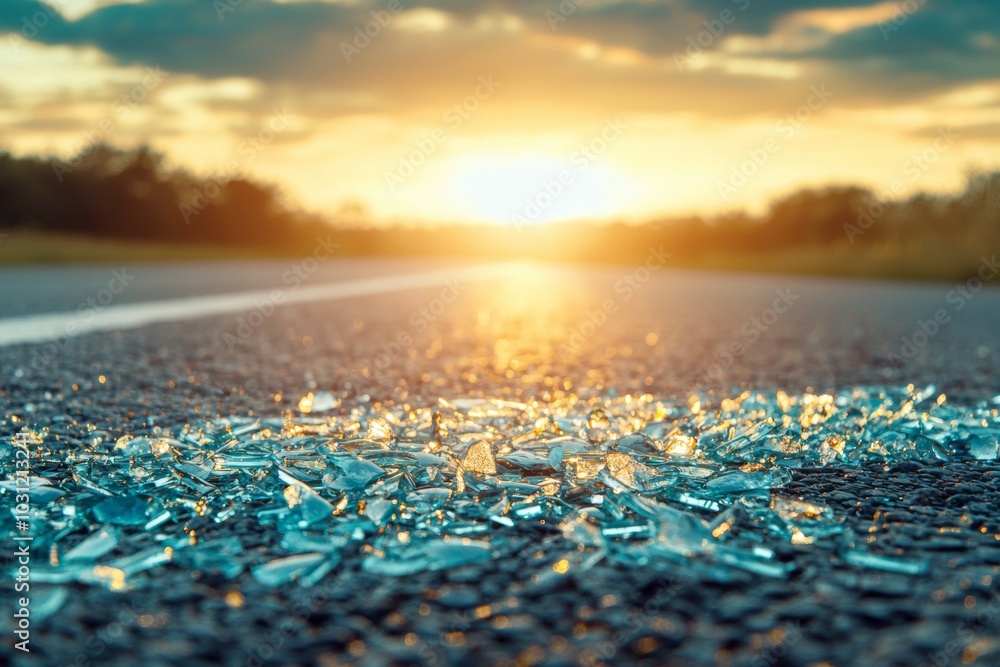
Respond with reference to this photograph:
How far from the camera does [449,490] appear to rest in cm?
135

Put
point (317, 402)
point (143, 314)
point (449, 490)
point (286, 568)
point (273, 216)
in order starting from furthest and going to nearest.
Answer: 1. point (273, 216)
2. point (143, 314)
3. point (317, 402)
4. point (449, 490)
5. point (286, 568)

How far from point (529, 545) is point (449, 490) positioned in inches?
10.2

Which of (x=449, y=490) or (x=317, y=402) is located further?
(x=317, y=402)

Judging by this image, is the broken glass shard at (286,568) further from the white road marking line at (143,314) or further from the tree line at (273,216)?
the tree line at (273,216)

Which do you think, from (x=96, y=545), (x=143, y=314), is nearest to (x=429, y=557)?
(x=96, y=545)

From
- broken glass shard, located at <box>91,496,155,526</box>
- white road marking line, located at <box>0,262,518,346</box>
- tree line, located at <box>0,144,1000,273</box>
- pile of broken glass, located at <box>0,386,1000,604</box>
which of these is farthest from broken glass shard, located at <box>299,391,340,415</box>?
tree line, located at <box>0,144,1000,273</box>

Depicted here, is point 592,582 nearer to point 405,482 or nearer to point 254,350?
point 405,482

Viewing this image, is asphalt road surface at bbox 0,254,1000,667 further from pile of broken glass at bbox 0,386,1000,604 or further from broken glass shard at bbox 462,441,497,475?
broken glass shard at bbox 462,441,497,475

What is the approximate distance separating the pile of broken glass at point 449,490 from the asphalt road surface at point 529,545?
0.18 ft

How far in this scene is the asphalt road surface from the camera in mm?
841

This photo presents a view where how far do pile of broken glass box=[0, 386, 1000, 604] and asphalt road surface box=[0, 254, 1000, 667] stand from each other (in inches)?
2.2

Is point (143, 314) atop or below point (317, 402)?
atop

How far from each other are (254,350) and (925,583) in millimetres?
2865

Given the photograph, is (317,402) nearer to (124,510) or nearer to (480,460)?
(480,460)
